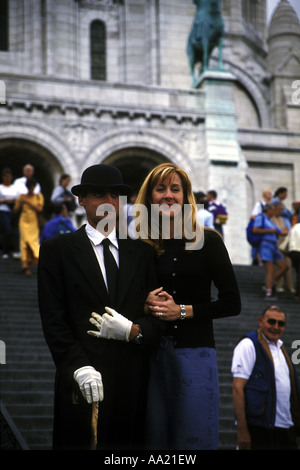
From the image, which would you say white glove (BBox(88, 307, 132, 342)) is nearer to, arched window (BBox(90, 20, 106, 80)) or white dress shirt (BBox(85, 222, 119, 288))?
→ white dress shirt (BBox(85, 222, 119, 288))

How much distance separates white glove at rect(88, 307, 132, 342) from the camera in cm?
344

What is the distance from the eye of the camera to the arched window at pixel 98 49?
27.7 metres

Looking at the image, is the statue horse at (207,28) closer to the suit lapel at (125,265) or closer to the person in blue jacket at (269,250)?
the person in blue jacket at (269,250)

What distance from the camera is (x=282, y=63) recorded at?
1335 inches

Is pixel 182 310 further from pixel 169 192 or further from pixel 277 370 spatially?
pixel 277 370

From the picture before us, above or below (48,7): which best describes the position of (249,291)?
below

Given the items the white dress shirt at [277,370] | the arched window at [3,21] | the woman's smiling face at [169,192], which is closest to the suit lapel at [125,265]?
the woman's smiling face at [169,192]

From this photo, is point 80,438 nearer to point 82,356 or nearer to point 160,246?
point 82,356

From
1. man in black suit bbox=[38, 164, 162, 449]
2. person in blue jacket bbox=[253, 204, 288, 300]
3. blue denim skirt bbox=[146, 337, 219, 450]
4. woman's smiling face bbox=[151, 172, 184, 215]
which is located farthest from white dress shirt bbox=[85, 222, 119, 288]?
person in blue jacket bbox=[253, 204, 288, 300]

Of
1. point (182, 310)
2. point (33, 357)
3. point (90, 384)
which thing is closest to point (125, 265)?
point (182, 310)

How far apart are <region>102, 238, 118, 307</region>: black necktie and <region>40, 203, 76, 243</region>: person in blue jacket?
840 cm

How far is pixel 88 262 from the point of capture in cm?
365
